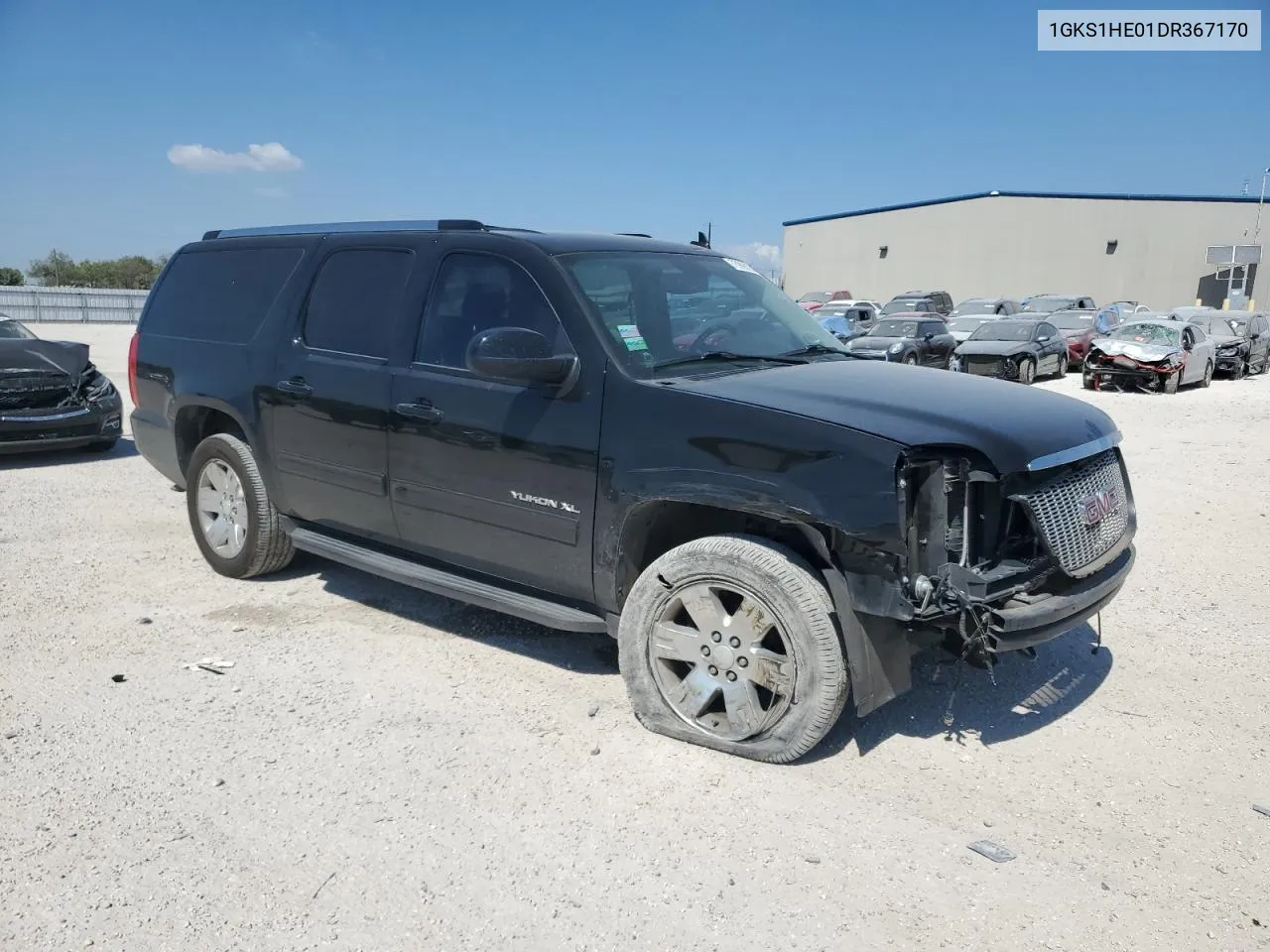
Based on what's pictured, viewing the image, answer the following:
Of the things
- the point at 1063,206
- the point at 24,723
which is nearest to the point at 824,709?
the point at 24,723

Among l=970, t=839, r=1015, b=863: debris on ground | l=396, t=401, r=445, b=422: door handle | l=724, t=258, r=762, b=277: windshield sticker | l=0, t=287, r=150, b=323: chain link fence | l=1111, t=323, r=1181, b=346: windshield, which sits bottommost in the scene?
l=970, t=839, r=1015, b=863: debris on ground

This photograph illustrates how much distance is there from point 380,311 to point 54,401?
6.48 metres

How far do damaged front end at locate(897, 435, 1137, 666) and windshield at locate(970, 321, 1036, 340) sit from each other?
18.2 m

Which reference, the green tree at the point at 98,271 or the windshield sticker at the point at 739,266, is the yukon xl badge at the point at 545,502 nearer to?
the windshield sticker at the point at 739,266

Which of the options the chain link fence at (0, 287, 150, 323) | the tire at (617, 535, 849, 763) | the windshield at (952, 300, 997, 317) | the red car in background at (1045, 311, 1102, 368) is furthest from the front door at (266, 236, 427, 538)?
the chain link fence at (0, 287, 150, 323)

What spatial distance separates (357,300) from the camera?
187 inches

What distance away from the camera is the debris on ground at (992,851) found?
3023mm

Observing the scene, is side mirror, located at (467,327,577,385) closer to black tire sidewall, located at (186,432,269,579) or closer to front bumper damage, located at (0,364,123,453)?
black tire sidewall, located at (186,432,269,579)

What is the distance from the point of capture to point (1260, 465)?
9.98 meters

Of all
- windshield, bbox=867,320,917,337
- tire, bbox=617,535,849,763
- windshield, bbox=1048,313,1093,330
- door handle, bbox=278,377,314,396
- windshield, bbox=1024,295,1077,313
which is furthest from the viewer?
windshield, bbox=1024,295,1077,313

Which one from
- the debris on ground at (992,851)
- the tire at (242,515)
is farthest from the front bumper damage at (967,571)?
the tire at (242,515)

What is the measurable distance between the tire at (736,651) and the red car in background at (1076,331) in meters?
20.8

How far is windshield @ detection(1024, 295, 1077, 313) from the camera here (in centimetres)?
2930

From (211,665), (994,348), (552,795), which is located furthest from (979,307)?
(552,795)
